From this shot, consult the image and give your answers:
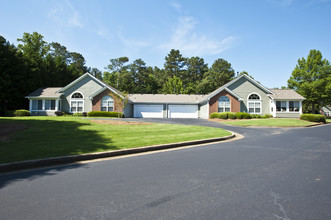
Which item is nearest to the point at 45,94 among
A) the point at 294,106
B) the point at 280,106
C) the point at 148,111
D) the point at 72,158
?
the point at 148,111

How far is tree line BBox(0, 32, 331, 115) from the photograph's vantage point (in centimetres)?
3123

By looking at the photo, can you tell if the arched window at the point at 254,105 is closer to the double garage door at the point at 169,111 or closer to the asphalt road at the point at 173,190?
the double garage door at the point at 169,111

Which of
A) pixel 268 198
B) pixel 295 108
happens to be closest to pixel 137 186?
pixel 268 198

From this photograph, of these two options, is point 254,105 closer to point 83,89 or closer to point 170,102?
point 170,102

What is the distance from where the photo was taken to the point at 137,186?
14.0ft

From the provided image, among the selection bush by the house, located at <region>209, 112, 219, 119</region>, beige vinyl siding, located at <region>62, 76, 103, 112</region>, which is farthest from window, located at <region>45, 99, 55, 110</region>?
bush by the house, located at <region>209, 112, 219, 119</region>

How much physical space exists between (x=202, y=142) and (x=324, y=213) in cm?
745

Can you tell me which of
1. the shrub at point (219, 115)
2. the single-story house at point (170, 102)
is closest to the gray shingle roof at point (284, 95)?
the single-story house at point (170, 102)

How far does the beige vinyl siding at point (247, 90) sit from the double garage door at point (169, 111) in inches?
276

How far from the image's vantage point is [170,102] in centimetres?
3269

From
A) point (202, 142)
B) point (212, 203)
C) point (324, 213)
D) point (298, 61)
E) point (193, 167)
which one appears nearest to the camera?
point (324, 213)

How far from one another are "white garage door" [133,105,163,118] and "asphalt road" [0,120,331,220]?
25925 mm

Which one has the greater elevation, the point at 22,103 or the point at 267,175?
the point at 22,103

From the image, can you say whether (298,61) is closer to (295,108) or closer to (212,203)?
(295,108)
